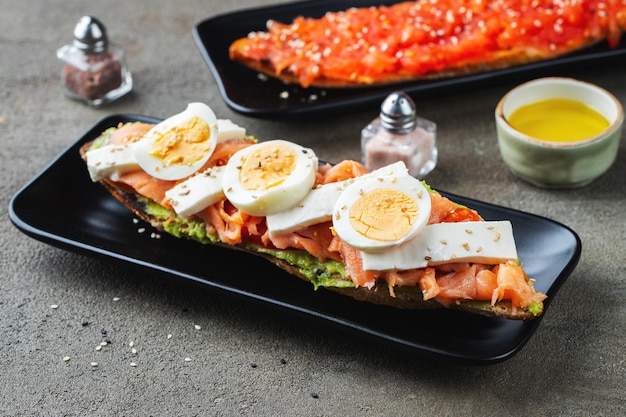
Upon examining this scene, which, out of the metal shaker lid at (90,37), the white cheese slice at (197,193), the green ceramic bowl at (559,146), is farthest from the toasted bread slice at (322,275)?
the metal shaker lid at (90,37)

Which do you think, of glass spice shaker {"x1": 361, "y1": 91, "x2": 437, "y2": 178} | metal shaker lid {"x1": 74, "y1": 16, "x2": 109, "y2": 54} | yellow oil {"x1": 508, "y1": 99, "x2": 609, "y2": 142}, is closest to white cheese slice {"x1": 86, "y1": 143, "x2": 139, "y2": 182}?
glass spice shaker {"x1": 361, "y1": 91, "x2": 437, "y2": 178}

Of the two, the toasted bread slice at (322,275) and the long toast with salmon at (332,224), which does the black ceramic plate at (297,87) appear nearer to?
the long toast with salmon at (332,224)

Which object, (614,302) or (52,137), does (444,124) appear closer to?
(614,302)

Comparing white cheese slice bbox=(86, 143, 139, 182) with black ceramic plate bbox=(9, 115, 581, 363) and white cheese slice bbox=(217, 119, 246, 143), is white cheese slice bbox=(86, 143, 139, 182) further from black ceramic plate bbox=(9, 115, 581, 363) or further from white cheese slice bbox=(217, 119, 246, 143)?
white cheese slice bbox=(217, 119, 246, 143)

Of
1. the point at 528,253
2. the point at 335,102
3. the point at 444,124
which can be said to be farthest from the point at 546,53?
the point at 528,253

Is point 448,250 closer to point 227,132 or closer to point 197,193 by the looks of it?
point 197,193

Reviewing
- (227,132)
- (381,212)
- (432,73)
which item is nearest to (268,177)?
(227,132)
